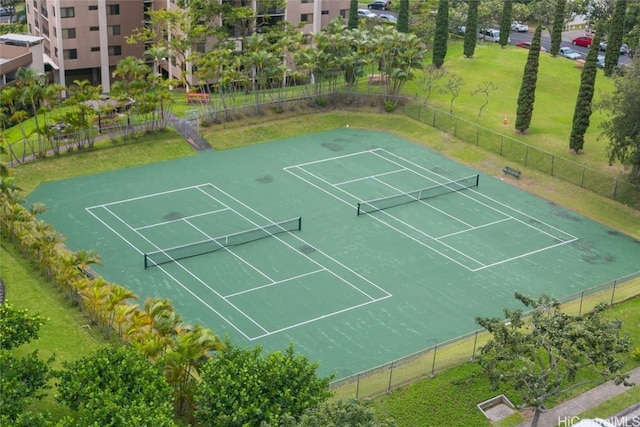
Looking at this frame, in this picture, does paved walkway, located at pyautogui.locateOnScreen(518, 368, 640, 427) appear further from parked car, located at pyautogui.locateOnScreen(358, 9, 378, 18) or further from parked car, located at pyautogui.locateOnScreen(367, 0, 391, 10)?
parked car, located at pyautogui.locateOnScreen(367, 0, 391, 10)

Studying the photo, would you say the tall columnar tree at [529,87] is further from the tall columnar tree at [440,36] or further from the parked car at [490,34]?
the parked car at [490,34]

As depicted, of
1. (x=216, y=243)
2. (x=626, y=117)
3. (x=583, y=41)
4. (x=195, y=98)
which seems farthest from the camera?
(x=583, y=41)

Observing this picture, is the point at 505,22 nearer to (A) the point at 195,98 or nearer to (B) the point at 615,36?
(B) the point at 615,36

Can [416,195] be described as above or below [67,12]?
below

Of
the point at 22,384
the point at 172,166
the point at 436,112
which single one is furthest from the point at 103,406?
the point at 436,112

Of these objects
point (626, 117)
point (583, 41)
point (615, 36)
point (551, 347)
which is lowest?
point (551, 347)

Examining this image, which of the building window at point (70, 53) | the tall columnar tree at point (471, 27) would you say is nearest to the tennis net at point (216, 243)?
the tall columnar tree at point (471, 27)

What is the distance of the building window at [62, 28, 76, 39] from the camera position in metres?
77.0

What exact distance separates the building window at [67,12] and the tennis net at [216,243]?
35468 millimetres

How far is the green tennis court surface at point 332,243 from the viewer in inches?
1667

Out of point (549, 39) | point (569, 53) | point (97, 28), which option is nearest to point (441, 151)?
point (569, 53)

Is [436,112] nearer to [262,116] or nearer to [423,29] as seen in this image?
[262,116]

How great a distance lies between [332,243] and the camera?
1959 inches

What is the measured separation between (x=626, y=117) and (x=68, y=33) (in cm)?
4711
